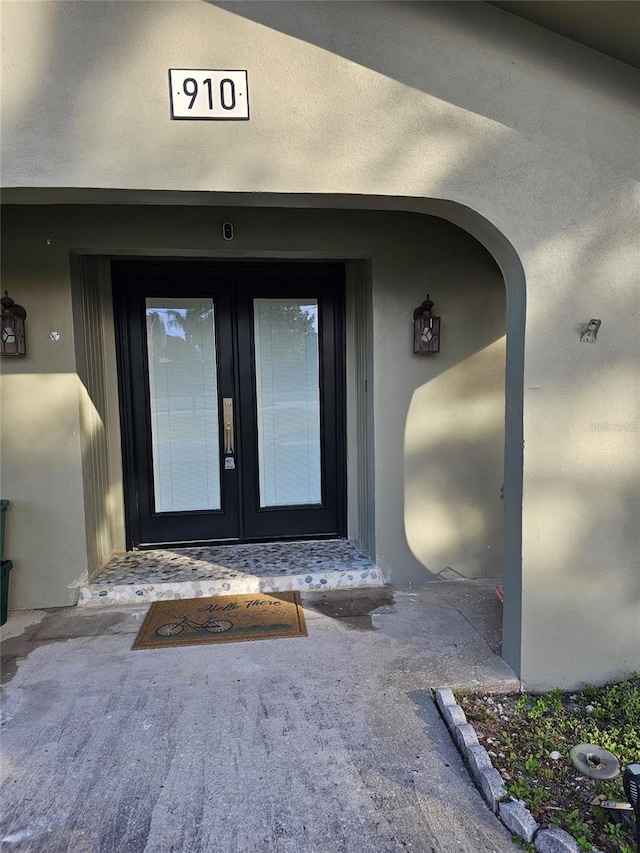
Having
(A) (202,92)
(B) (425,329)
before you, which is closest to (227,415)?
(B) (425,329)

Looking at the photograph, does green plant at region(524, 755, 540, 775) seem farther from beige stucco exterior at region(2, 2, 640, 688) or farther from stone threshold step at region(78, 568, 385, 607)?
stone threshold step at region(78, 568, 385, 607)

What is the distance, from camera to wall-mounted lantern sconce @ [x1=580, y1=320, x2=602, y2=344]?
2088 mm

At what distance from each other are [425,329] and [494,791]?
8.01 ft

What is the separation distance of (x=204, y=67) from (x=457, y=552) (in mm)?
3092

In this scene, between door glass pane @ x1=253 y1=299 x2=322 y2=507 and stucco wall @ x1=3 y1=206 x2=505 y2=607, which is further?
door glass pane @ x1=253 y1=299 x2=322 y2=507

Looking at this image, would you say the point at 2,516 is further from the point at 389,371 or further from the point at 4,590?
the point at 389,371

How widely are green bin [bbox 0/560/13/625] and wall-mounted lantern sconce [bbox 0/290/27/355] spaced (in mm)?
1264

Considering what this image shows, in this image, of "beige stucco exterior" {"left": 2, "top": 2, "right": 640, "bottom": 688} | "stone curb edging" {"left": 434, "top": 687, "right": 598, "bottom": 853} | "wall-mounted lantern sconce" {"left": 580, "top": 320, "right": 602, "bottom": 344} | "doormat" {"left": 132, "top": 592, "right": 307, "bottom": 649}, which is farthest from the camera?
"doormat" {"left": 132, "top": 592, "right": 307, "bottom": 649}

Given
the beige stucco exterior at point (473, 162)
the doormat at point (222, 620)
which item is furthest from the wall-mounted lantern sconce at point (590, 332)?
the doormat at point (222, 620)

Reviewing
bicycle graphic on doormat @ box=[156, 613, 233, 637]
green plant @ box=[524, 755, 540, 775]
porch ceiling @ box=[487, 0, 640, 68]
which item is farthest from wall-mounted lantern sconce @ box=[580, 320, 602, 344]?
bicycle graphic on doormat @ box=[156, 613, 233, 637]

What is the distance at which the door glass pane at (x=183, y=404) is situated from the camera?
11.8ft

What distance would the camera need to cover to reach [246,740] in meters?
1.86

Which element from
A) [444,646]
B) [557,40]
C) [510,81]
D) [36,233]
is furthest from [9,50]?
[444,646]

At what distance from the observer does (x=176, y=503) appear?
3.71m
